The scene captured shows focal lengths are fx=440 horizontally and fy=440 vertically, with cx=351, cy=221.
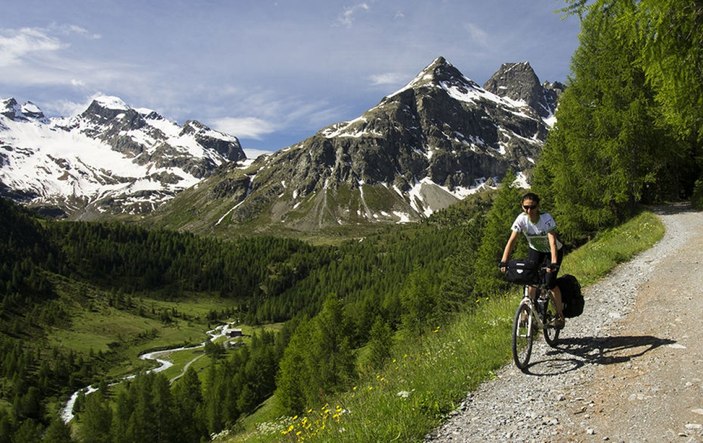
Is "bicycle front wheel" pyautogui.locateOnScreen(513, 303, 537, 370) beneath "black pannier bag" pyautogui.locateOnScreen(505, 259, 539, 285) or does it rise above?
beneath

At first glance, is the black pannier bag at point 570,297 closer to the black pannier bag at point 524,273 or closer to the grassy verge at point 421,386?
the black pannier bag at point 524,273

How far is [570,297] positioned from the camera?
10703mm

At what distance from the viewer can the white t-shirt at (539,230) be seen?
1022cm

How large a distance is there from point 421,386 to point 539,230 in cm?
451

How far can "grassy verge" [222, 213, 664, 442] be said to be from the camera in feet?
26.3

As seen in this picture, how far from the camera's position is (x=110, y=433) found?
83938mm

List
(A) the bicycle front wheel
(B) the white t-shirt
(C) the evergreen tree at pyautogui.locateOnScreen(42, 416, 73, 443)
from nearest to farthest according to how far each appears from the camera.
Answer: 1. (A) the bicycle front wheel
2. (B) the white t-shirt
3. (C) the evergreen tree at pyautogui.locateOnScreen(42, 416, 73, 443)

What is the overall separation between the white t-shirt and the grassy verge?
8.71 feet

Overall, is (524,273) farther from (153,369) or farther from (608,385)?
(153,369)

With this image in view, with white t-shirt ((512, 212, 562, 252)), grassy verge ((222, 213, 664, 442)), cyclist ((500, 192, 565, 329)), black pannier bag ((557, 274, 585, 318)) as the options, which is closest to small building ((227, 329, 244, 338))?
grassy verge ((222, 213, 664, 442))

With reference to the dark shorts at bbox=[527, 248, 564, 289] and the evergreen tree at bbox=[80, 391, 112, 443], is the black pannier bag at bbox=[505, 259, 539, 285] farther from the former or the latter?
the evergreen tree at bbox=[80, 391, 112, 443]

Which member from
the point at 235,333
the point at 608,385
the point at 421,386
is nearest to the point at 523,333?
the point at 608,385

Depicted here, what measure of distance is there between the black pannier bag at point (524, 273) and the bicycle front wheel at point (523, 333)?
564 mm

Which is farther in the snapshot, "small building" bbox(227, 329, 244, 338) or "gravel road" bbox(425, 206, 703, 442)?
"small building" bbox(227, 329, 244, 338)
